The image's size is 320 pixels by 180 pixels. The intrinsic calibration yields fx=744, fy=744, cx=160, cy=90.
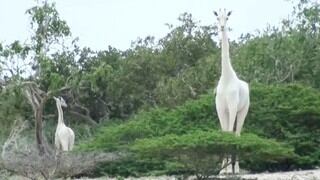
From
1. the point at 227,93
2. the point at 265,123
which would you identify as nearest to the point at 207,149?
the point at 227,93

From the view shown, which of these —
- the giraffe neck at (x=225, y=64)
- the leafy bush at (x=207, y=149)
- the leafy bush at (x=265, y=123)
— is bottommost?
the leafy bush at (x=207, y=149)

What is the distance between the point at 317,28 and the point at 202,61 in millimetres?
4295

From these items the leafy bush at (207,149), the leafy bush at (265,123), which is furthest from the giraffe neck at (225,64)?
the leafy bush at (207,149)

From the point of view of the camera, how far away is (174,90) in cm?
2609

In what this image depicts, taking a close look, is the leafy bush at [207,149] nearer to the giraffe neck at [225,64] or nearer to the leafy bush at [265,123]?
the giraffe neck at [225,64]

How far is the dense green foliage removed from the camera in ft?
47.4

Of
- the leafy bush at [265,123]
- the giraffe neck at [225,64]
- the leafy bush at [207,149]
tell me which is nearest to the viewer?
the leafy bush at [207,149]

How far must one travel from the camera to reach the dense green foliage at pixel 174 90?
47.4ft

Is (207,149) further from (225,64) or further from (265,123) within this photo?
(265,123)

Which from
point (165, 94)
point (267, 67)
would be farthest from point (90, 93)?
point (267, 67)

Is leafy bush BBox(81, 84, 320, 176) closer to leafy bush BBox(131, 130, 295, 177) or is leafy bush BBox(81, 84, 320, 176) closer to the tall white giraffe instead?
the tall white giraffe

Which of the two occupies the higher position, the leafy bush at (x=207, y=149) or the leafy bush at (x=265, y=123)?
the leafy bush at (x=265, y=123)

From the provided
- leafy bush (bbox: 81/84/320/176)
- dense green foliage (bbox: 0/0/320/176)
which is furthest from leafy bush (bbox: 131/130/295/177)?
leafy bush (bbox: 81/84/320/176)

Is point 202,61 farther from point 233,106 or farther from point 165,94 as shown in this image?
point 233,106
